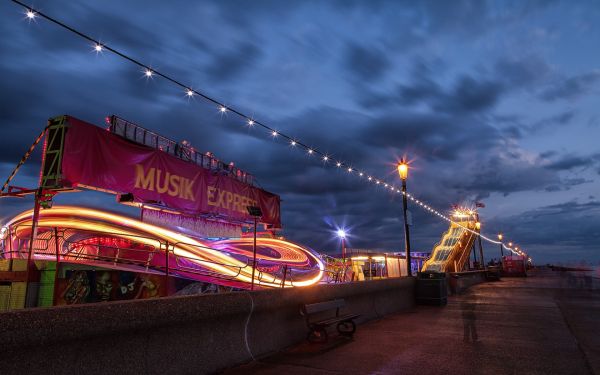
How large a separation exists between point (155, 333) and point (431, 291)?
→ 12.5m

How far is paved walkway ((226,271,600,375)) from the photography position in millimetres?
6047

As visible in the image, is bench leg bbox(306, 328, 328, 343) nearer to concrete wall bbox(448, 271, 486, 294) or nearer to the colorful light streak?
the colorful light streak

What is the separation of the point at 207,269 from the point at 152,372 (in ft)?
28.1

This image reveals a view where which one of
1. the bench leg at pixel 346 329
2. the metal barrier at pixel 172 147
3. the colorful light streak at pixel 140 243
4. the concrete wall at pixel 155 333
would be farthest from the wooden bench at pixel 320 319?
the metal barrier at pixel 172 147

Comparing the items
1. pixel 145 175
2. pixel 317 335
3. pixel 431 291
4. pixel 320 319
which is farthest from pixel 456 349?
pixel 145 175

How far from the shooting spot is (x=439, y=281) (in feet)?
49.8

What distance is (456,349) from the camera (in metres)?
7.32

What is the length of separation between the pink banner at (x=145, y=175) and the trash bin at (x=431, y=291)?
7881 millimetres

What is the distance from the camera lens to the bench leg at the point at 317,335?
7.86 metres

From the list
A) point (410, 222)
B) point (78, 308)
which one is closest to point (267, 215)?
point (410, 222)

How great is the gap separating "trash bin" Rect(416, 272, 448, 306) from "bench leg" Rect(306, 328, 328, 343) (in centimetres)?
820

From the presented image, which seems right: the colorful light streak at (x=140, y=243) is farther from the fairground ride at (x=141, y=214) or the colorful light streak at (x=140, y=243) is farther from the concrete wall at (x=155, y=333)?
the concrete wall at (x=155, y=333)

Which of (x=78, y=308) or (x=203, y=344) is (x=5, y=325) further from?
(x=203, y=344)

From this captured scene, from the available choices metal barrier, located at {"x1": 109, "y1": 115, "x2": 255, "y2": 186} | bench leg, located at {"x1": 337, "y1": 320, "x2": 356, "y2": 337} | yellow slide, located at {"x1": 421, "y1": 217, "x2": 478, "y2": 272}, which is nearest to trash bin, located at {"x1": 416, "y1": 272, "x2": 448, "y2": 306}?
bench leg, located at {"x1": 337, "y1": 320, "x2": 356, "y2": 337}
